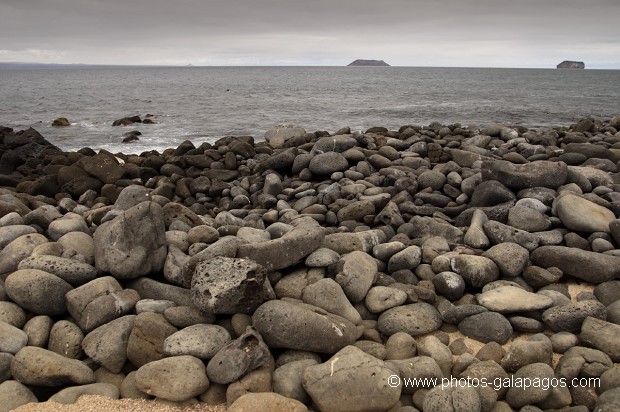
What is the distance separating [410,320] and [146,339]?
2.67 metres

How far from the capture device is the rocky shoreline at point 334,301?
13.6 feet

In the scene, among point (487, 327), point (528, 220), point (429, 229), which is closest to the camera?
point (487, 327)

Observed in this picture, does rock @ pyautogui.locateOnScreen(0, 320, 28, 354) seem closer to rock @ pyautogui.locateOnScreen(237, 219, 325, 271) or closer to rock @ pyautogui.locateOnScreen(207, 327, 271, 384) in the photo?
rock @ pyautogui.locateOnScreen(207, 327, 271, 384)

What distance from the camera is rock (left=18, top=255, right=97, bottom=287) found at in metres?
5.30

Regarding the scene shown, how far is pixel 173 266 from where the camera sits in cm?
551

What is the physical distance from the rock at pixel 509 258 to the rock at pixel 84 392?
437 centimetres

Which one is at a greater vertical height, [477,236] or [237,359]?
[477,236]

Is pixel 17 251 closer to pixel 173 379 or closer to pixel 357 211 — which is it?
pixel 173 379

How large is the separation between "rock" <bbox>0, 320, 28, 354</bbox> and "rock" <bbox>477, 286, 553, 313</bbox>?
4.71 metres

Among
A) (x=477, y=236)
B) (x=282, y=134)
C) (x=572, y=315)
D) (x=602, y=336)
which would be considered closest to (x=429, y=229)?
(x=477, y=236)

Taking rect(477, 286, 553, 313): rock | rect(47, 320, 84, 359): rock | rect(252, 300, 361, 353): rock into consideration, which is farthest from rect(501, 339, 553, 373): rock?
rect(47, 320, 84, 359): rock

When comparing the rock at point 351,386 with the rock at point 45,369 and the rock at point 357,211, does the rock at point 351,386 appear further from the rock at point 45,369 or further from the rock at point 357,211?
the rock at point 357,211

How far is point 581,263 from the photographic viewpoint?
565 cm

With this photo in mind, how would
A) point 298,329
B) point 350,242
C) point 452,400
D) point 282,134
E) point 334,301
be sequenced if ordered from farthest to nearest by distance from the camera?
point 282,134
point 350,242
point 334,301
point 298,329
point 452,400
